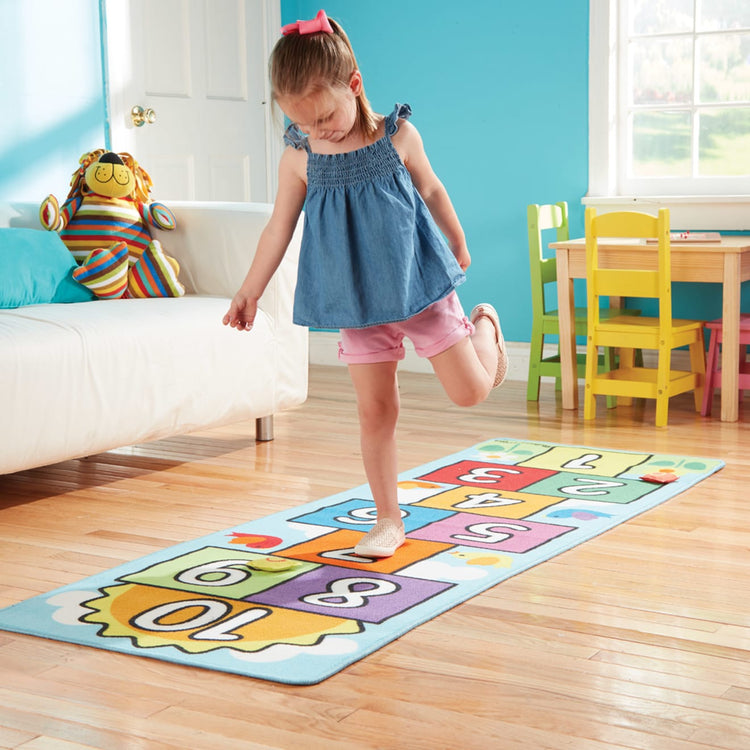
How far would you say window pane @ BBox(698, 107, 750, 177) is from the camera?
413 cm

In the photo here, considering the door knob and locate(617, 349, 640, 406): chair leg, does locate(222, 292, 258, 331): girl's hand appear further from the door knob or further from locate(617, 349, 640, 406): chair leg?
the door knob

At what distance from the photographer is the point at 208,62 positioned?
180 inches

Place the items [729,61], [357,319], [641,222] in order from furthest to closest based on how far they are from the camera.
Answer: [729,61] → [641,222] → [357,319]

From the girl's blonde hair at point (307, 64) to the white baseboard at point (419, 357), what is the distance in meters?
2.55

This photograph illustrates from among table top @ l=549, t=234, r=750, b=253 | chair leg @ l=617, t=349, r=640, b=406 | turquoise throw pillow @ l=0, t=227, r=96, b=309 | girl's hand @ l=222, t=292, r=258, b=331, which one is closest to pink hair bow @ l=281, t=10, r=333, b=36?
girl's hand @ l=222, t=292, r=258, b=331

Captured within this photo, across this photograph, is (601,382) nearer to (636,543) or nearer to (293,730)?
(636,543)

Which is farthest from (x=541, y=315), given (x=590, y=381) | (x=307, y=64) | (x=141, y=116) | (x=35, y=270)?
(x=307, y=64)

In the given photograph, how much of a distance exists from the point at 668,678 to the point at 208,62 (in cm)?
358

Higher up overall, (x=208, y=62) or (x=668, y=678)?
(x=208, y=62)

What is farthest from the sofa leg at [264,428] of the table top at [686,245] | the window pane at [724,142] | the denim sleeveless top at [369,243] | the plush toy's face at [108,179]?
the window pane at [724,142]

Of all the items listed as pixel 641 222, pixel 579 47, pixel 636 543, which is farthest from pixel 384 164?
pixel 579 47

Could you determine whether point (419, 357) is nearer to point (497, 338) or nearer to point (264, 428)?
point (264, 428)

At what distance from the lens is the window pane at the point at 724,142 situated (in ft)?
13.6

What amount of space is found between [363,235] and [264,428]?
1535 millimetres
